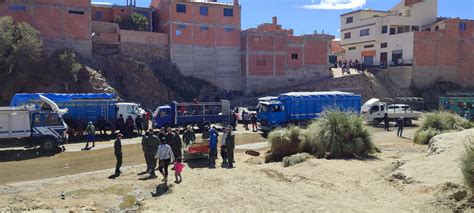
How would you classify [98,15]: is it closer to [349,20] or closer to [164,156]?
[349,20]

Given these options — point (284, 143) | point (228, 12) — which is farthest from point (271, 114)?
point (228, 12)

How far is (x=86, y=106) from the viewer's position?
2812 cm

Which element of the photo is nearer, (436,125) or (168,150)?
(168,150)

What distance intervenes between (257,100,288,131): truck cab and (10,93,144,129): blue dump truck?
31.5ft

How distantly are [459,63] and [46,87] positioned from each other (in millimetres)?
53882

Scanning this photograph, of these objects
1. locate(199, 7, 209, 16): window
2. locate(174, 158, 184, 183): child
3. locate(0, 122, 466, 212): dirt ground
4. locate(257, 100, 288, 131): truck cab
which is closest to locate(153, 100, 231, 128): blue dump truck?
locate(257, 100, 288, 131): truck cab

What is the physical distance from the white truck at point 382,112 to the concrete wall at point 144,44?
78.7 ft

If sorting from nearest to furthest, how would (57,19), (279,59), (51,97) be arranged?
(51,97)
(57,19)
(279,59)

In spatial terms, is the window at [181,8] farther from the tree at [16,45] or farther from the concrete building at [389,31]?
the concrete building at [389,31]

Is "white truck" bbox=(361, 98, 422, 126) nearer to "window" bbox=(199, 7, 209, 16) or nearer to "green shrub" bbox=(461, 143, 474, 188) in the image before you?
"window" bbox=(199, 7, 209, 16)

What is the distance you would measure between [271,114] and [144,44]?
22.6 metres

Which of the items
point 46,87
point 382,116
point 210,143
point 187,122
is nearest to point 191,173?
point 210,143

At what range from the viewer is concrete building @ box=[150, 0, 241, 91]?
4761 centimetres

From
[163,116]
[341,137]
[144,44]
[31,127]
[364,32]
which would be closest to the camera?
[341,137]
